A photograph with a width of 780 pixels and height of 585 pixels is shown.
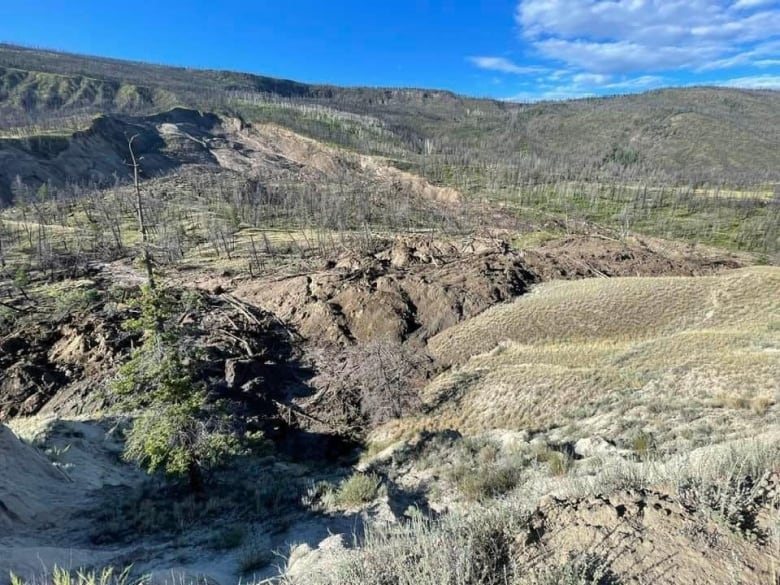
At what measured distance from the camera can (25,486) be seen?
1131cm

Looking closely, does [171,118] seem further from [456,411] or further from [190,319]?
[456,411]

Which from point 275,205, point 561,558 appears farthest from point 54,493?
point 275,205

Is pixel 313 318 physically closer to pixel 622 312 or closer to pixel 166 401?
pixel 166 401

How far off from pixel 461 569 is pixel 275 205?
291 feet

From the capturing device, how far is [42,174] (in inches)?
3597

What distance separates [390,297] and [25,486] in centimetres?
1546

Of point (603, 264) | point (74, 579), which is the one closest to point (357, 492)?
point (74, 579)

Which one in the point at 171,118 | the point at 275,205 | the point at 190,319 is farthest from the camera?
the point at 171,118

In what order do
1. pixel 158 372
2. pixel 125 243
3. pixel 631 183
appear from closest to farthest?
pixel 158 372, pixel 125 243, pixel 631 183

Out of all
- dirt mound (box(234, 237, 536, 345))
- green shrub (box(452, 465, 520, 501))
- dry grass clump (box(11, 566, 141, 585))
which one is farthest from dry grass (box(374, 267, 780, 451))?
dry grass clump (box(11, 566, 141, 585))

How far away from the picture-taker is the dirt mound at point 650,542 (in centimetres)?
357

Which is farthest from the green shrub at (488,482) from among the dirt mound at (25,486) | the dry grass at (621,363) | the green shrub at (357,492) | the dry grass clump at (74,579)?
the dirt mound at (25,486)

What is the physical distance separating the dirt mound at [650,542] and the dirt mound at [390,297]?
55.8 feet

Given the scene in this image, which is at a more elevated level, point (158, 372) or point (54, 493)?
→ point (158, 372)
